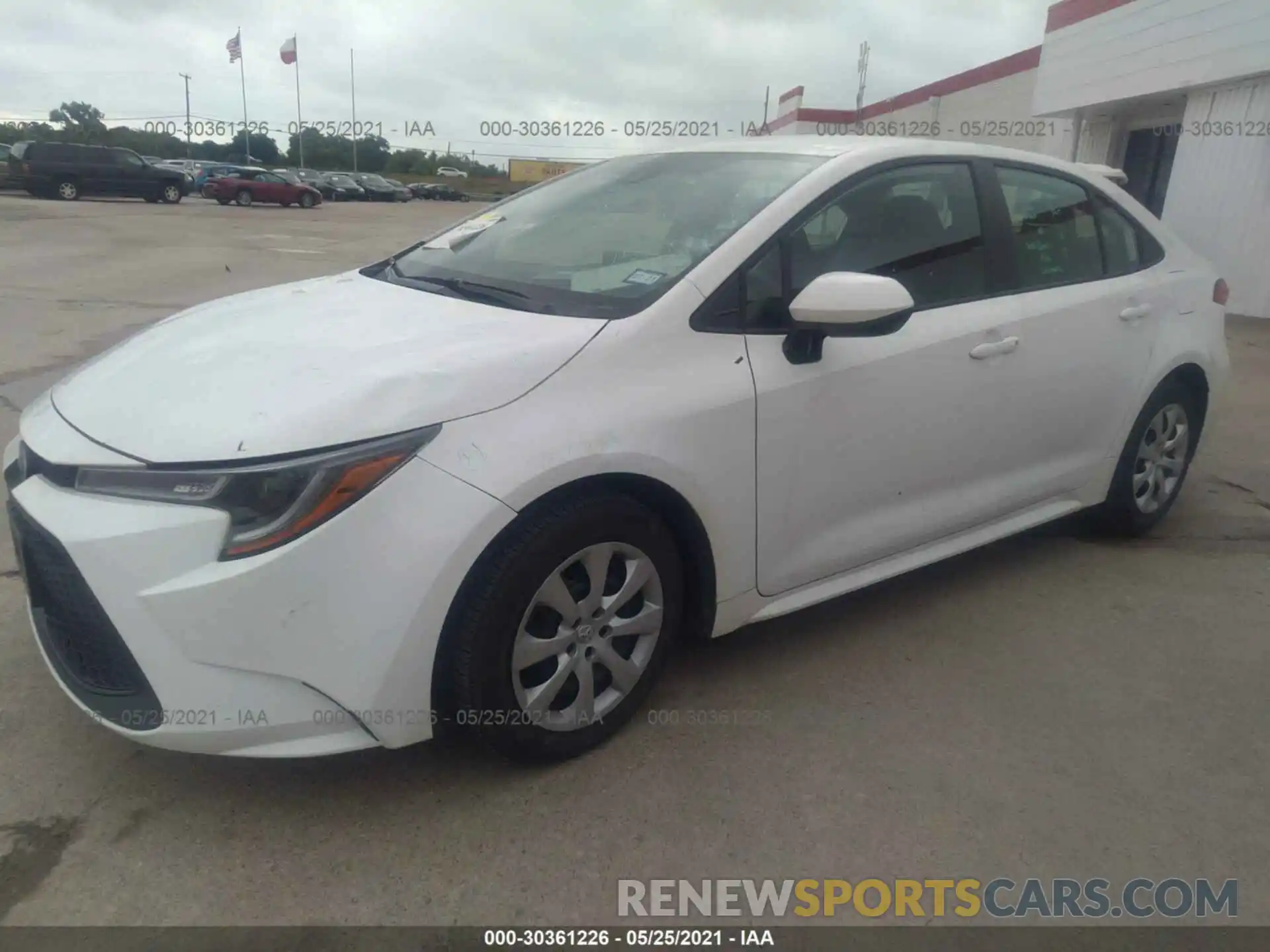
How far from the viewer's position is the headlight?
2.02 metres

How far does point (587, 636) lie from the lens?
2.45m

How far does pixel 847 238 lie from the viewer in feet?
9.79

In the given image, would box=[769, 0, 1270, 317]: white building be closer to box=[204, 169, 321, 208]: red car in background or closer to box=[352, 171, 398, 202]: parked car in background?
box=[204, 169, 321, 208]: red car in background

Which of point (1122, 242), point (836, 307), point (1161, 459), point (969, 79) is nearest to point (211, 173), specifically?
point (969, 79)

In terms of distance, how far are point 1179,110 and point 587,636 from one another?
48.7ft

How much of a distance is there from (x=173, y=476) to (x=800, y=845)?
1.63 meters

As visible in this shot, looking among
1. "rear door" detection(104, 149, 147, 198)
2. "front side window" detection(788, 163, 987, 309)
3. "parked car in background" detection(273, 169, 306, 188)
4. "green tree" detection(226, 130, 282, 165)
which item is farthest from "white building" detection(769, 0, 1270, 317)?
"green tree" detection(226, 130, 282, 165)

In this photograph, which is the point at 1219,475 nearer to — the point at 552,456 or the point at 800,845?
the point at 800,845

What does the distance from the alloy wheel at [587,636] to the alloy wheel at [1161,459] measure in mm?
2536

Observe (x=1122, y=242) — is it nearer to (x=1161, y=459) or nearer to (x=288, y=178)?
(x=1161, y=459)

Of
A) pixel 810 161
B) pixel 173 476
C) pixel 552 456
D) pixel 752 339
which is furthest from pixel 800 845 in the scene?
pixel 810 161

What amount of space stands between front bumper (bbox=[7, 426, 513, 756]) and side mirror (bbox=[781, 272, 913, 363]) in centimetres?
101

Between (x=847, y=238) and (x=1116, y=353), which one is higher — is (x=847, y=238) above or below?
above

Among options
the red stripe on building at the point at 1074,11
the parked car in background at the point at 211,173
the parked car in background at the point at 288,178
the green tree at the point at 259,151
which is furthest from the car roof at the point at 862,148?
the green tree at the point at 259,151
